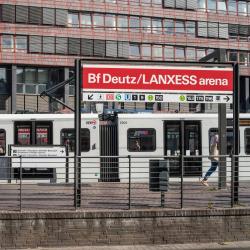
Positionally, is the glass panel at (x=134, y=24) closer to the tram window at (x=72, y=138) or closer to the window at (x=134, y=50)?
the window at (x=134, y=50)

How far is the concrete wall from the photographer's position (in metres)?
11.6

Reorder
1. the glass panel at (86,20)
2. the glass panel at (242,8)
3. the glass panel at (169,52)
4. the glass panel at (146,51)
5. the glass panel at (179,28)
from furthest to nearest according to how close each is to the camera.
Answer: the glass panel at (242,8), the glass panel at (179,28), the glass panel at (169,52), the glass panel at (146,51), the glass panel at (86,20)

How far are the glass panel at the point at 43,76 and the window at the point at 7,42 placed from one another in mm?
4037

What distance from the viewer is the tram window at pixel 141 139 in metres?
22.5

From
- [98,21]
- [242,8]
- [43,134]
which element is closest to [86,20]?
[98,21]

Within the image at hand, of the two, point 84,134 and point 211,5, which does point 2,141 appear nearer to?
point 84,134

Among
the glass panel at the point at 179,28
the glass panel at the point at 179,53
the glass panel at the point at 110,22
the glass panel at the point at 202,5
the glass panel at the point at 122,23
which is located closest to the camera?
the glass panel at the point at 110,22

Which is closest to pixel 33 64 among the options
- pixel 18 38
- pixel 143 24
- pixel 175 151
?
pixel 18 38

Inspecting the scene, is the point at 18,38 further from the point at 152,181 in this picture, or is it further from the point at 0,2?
the point at 152,181

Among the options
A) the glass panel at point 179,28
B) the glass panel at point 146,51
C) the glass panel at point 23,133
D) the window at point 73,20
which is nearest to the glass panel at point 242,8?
the glass panel at point 179,28

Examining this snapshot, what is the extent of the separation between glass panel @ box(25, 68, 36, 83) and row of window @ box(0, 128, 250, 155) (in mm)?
35238

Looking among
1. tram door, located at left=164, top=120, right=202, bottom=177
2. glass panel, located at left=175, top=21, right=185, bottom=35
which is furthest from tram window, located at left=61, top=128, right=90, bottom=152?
glass panel, located at left=175, top=21, right=185, bottom=35

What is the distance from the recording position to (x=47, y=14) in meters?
54.9

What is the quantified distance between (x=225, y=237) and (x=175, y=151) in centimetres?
1020
